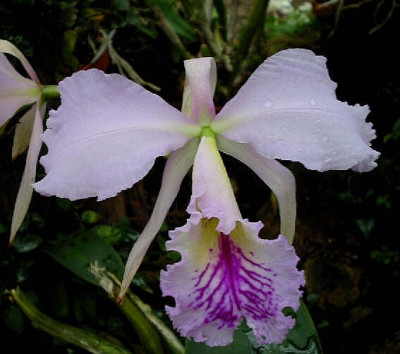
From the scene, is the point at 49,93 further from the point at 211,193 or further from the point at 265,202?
the point at 265,202

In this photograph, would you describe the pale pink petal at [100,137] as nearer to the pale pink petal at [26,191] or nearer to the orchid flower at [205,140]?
the orchid flower at [205,140]

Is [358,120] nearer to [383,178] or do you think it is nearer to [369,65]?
[383,178]

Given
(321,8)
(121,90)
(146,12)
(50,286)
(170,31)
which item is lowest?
(50,286)

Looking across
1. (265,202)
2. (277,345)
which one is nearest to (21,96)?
(277,345)

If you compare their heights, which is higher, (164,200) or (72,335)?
(164,200)

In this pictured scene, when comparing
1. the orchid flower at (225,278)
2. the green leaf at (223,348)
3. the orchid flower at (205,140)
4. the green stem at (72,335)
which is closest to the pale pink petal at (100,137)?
the orchid flower at (205,140)

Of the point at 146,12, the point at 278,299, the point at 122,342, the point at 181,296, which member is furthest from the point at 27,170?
the point at 146,12
